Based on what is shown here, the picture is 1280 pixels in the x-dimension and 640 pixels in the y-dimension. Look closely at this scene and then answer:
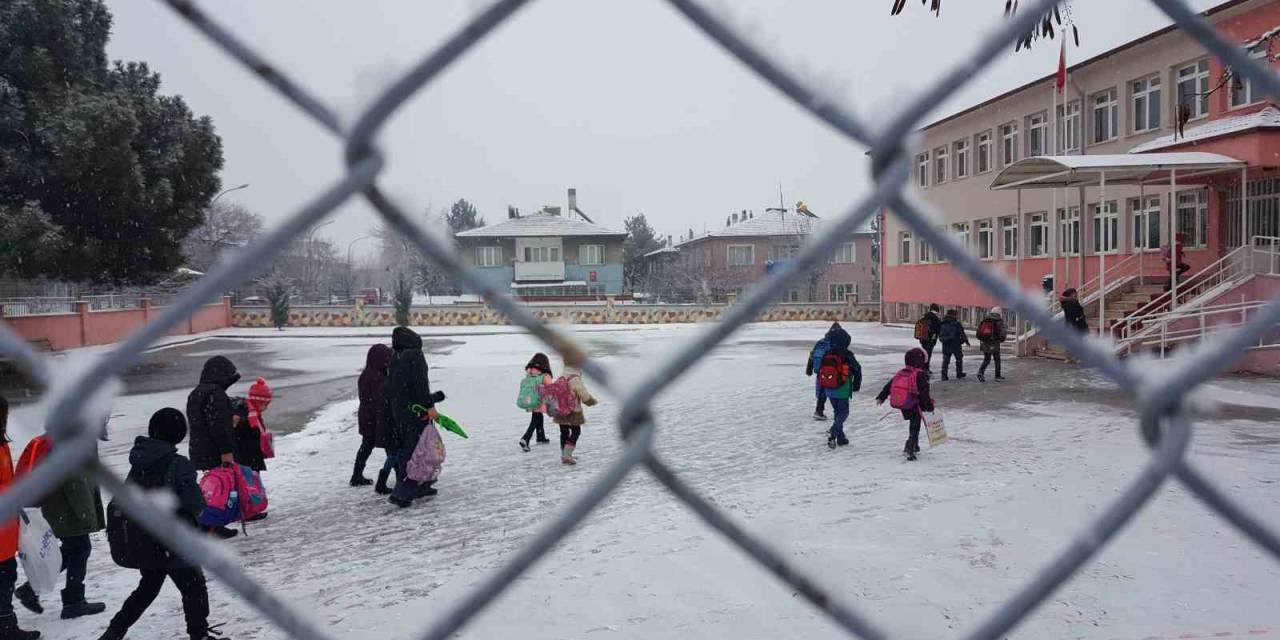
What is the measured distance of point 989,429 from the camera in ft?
33.5

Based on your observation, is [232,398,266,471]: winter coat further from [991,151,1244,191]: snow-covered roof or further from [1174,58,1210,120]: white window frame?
[1174,58,1210,120]: white window frame

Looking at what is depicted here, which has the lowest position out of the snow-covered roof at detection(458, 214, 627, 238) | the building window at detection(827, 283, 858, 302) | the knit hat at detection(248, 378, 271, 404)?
the knit hat at detection(248, 378, 271, 404)

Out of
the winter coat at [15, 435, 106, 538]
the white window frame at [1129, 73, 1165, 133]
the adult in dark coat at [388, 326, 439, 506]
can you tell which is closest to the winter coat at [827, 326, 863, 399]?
the adult in dark coat at [388, 326, 439, 506]

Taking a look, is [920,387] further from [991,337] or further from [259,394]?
[991,337]

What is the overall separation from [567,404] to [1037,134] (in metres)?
21.3

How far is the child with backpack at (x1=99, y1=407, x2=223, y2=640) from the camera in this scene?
4320 millimetres

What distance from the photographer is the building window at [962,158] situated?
28.3 metres

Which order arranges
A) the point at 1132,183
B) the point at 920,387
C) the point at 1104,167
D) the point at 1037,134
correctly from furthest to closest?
the point at 1037,134 < the point at 1132,183 < the point at 1104,167 < the point at 920,387

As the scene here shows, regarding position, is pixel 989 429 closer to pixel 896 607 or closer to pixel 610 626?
pixel 896 607

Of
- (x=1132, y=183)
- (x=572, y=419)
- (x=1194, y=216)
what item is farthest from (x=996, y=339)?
(x=572, y=419)

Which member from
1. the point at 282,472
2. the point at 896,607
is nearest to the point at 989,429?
the point at 896,607

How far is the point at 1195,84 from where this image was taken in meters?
19.5

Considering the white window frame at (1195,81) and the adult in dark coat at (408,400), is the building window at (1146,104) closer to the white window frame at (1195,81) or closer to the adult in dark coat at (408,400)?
the white window frame at (1195,81)

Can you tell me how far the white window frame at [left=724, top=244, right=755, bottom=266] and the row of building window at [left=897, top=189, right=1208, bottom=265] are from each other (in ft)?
23.0
